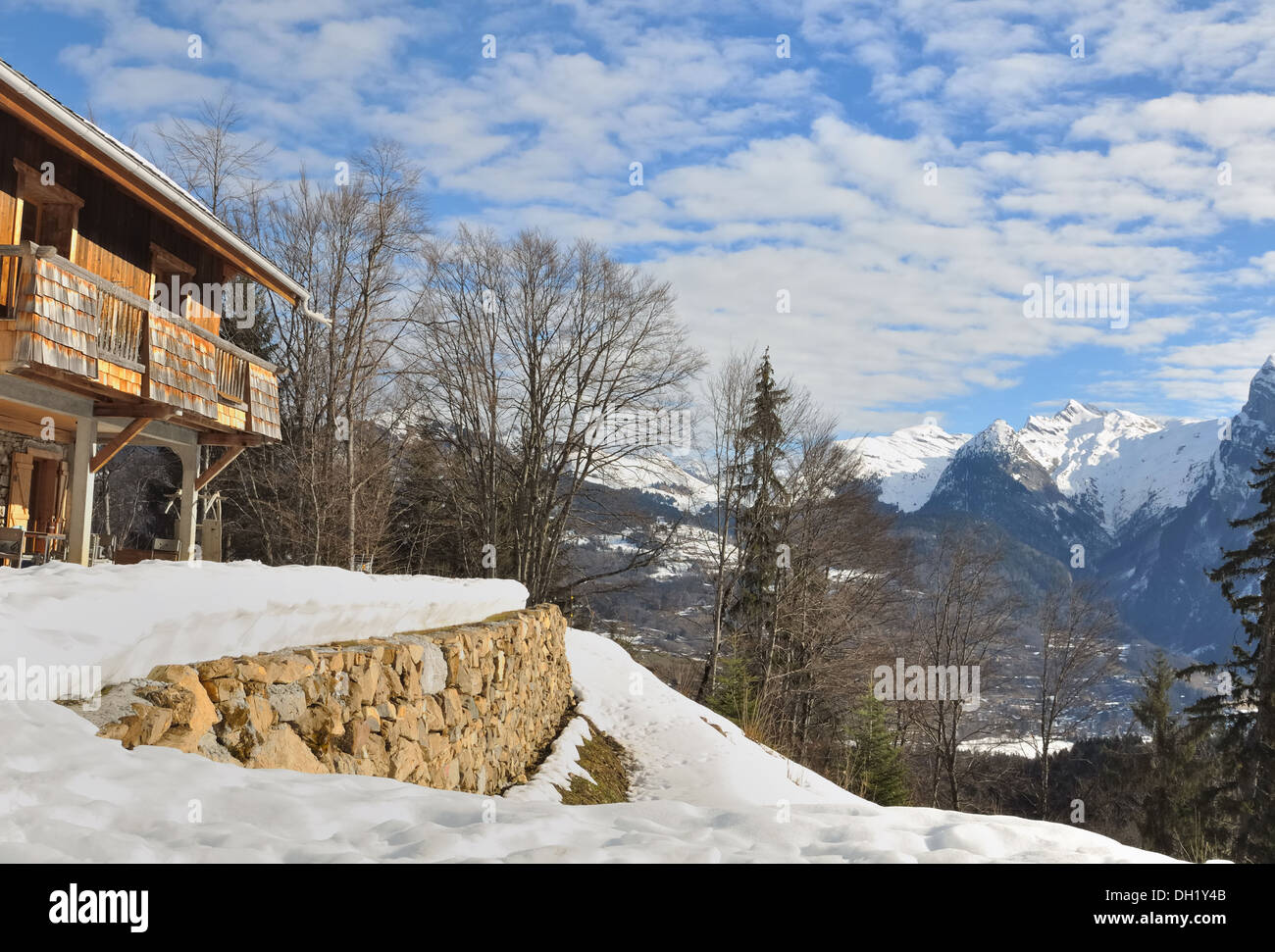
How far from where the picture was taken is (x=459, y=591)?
400 inches

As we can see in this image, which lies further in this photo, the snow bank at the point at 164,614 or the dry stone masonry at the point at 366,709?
the dry stone masonry at the point at 366,709

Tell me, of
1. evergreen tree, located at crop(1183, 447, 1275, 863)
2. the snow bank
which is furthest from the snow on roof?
evergreen tree, located at crop(1183, 447, 1275, 863)

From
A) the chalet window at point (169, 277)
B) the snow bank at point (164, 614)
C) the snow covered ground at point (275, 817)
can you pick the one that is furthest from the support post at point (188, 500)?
the snow covered ground at point (275, 817)

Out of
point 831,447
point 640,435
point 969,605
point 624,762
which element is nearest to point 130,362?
point 624,762

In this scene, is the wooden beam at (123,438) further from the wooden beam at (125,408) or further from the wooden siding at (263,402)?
the wooden siding at (263,402)

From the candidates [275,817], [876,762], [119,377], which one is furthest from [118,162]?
[876,762]

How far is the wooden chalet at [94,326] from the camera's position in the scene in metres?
9.84

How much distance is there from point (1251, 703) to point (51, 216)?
1207 inches

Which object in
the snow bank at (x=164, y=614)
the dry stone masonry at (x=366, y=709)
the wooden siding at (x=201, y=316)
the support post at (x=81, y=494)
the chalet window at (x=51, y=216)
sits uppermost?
the chalet window at (x=51, y=216)

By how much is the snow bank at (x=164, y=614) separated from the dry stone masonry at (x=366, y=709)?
126 mm

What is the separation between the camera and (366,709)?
6520 mm

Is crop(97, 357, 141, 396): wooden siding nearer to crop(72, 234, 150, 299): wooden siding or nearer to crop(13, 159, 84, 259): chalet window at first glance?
crop(72, 234, 150, 299): wooden siding
